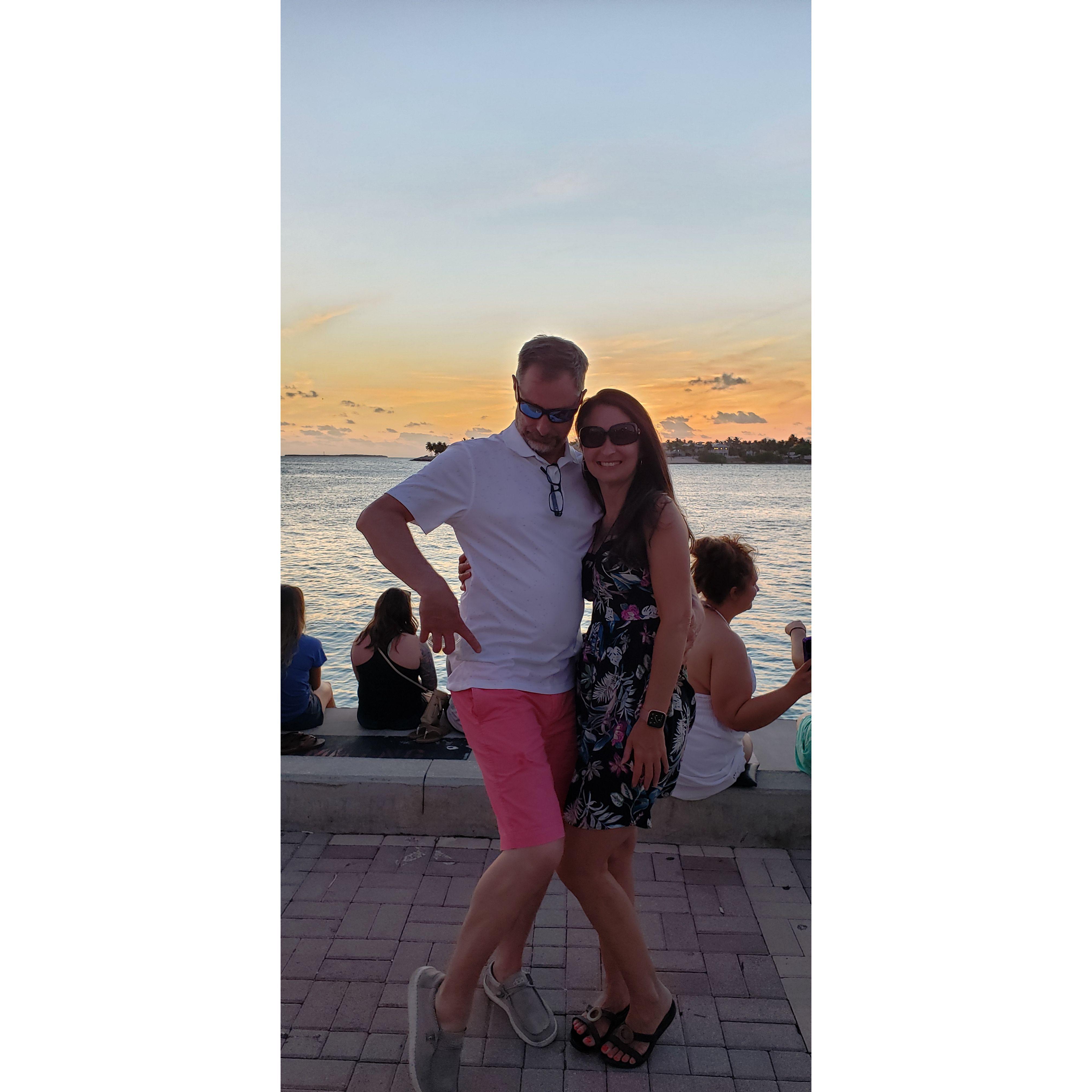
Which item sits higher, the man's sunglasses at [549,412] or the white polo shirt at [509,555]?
the man's sunglasses at [549,412]

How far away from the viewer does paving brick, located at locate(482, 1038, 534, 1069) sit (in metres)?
2.08

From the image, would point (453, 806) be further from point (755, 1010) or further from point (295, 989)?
point (755, 1010)

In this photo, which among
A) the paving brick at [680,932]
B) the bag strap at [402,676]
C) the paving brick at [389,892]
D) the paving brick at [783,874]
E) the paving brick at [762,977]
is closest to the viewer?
the paving brick at [762,977]

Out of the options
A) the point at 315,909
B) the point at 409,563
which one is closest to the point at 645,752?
the point at 409,563

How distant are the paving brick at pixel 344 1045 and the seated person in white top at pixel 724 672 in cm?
147

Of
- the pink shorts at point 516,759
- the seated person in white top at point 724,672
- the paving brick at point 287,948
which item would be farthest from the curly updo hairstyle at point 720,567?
the paving brick at point 287,948

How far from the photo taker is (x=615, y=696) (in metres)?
1.97

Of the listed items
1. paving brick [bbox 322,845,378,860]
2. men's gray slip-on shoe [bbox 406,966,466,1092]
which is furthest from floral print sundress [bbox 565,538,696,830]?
paving brick [bbox 322,845,378,860]

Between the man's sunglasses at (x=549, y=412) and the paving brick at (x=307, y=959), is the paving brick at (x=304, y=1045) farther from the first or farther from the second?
the man's sunglasses at (x=549, y=412)

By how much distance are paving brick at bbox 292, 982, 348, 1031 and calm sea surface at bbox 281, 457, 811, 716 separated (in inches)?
246

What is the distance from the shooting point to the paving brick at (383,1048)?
6.88ft

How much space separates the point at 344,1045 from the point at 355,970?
318mm
